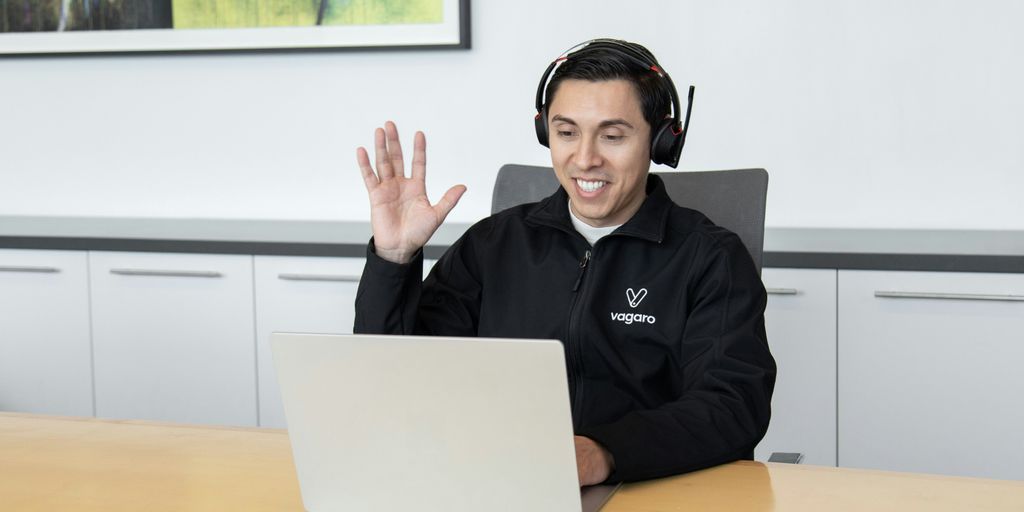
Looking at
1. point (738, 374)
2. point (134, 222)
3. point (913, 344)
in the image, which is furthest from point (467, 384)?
point (134, 222)

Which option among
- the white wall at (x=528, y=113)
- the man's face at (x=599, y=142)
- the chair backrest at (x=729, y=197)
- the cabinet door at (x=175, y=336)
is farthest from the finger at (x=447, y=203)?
the white wall at (x=528, y=113)

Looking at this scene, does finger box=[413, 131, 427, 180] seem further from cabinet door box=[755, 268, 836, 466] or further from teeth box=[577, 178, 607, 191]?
cabinet door box=[755, 268, 836, 466]

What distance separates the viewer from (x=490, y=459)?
104 centimetres

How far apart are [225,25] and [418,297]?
1863 mm

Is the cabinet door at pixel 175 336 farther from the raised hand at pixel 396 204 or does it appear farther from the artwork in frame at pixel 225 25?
the raised hand at pixel 396 204

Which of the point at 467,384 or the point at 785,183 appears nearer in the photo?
the point at 467,384

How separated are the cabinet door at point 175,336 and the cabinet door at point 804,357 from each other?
1.29 meters

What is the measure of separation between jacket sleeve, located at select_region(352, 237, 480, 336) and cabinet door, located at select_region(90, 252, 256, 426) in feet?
3.75

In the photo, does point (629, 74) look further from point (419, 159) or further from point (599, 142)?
point (419, 159)

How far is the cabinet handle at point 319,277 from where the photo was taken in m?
2.72

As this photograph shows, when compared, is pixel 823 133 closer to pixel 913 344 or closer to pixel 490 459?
pixel 913 344

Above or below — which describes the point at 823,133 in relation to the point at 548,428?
above

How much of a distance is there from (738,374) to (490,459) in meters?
0.50

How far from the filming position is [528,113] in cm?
306
